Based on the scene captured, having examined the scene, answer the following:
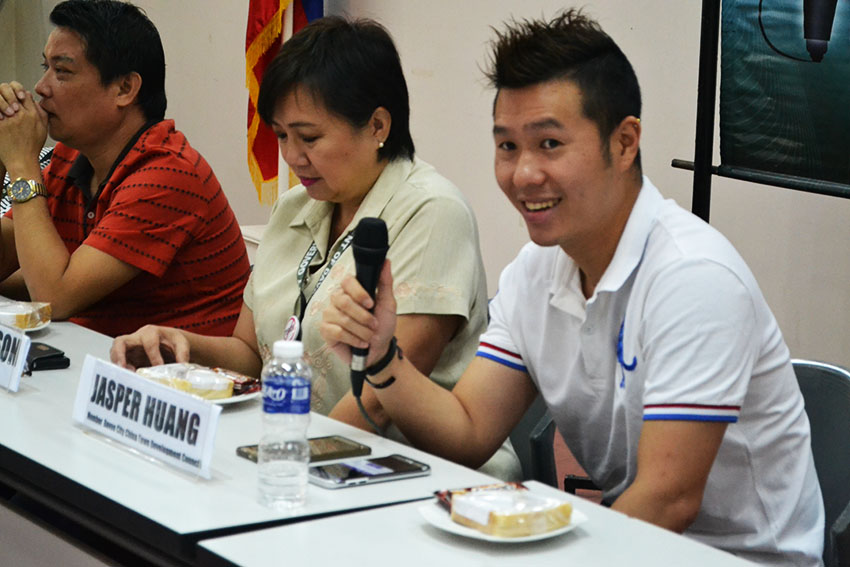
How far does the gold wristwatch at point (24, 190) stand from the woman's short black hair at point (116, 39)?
11.5 inches

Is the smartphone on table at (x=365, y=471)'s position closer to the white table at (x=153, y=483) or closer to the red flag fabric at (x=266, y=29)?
the white table at (x=153, y=483)

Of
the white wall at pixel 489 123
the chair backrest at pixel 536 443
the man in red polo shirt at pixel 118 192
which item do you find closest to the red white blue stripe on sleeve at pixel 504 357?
the chair backrest at pixel 536 443

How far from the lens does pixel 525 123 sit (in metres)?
1.54

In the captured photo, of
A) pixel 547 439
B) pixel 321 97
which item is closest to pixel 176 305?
pixel 321 97

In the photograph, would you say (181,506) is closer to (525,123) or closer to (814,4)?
(525,123)

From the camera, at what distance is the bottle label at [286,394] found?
1.27m

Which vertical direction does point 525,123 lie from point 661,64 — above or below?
below

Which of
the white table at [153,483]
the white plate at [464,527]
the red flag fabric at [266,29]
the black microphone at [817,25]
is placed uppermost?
the red flag fabric at [266,29]

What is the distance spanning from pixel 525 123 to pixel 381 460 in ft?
1.68

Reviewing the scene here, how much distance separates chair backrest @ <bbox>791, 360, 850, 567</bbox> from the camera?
1.66 meters

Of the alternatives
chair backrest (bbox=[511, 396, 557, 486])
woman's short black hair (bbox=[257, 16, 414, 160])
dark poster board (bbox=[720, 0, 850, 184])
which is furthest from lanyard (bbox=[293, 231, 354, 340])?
dark poster board (bbox=[720, 0, 850, 184])

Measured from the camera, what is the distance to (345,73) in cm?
199

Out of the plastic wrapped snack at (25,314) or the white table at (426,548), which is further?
the plastic wrapped snack at (25,314)

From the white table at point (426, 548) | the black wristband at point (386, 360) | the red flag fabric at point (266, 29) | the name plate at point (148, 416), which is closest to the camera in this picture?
the white table at point (426, 548)
